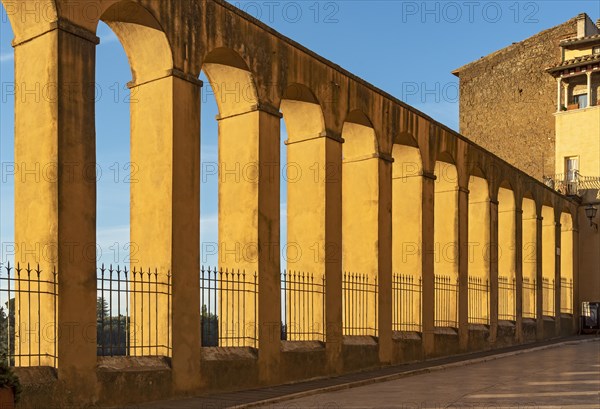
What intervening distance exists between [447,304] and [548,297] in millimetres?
9393

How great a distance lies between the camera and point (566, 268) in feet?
105

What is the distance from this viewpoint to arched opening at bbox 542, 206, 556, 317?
2998cm

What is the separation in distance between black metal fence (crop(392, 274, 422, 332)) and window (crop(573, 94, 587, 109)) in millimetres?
19419

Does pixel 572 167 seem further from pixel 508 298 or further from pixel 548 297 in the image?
pixel 508 298

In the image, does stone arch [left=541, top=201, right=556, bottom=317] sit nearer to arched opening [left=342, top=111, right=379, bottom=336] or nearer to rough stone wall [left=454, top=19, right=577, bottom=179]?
rough stone wall [left=454, top=19, right=577, bottom=179]

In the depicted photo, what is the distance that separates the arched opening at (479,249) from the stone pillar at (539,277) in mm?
4667

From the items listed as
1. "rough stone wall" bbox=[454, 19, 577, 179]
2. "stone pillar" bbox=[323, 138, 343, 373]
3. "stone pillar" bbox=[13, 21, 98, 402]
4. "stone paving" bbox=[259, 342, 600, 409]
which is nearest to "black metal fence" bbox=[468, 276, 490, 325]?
"stone paving" bbox=[259, 342, 600, 409]

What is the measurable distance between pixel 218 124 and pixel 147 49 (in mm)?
2538

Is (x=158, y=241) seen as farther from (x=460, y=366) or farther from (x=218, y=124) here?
(x=460, y=366)

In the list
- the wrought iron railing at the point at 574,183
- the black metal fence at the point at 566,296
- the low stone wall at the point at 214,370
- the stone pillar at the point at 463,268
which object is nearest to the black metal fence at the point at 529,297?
the black metal fence at the point at 566,296

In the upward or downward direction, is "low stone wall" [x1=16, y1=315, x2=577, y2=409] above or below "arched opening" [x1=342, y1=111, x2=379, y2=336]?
below

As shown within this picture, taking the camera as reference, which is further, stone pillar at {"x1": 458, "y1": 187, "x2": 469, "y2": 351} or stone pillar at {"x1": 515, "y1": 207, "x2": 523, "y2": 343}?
stone pillar at {"x1": 515, "y1": 207, "x2": 523, "y2": 343}

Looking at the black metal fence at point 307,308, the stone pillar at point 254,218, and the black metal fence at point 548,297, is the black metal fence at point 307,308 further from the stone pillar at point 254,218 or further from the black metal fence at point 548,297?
the black metal fence at point 548,297

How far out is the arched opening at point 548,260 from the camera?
98.4 feet
